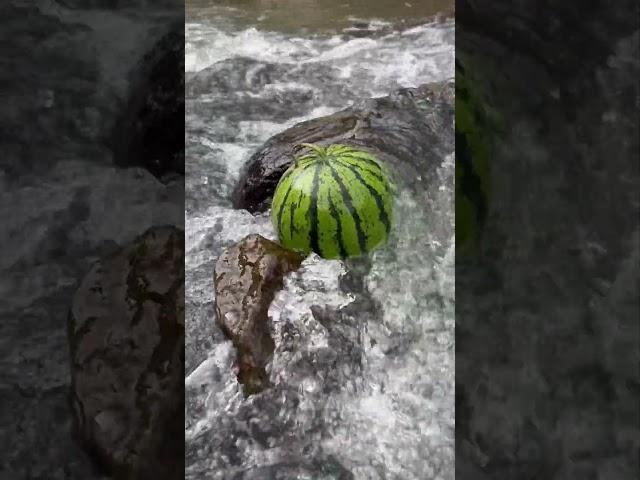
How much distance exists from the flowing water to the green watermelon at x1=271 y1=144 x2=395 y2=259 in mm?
66

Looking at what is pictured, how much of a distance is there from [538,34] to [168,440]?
0.40 meters

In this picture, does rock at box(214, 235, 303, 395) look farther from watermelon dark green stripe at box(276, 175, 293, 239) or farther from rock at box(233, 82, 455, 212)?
rock at box(233, 82, 455, 212)

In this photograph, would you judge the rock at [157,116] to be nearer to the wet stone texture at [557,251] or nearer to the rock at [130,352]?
the rock at [130,352]

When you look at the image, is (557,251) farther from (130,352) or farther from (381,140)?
(381,140)

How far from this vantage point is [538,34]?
0.44 m

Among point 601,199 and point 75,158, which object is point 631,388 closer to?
point 601,199

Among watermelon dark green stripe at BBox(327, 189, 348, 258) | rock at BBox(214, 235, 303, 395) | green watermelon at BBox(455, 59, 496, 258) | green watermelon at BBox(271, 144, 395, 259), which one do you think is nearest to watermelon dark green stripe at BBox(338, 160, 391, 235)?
green watermelon at BBox(271, 144, 395, 259)

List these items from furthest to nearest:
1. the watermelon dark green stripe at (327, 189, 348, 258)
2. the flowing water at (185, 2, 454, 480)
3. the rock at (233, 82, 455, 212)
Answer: the rock at (233, 82, 455, 212), the watermelon dark green stripe at (327, 189, 348, 258), the flowing water at (185, 2, 454, 480)

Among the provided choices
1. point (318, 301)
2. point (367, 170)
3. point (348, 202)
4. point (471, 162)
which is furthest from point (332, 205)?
point (471, 162)

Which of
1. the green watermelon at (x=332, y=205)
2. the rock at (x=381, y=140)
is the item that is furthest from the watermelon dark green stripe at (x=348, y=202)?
the rock at (x=381, y=140)

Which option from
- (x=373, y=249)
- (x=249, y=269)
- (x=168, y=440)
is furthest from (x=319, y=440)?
(x=168, y=440)

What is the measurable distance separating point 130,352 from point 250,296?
1130mm

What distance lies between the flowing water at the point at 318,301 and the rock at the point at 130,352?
3.32ft

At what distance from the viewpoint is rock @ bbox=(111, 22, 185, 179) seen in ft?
1.45
